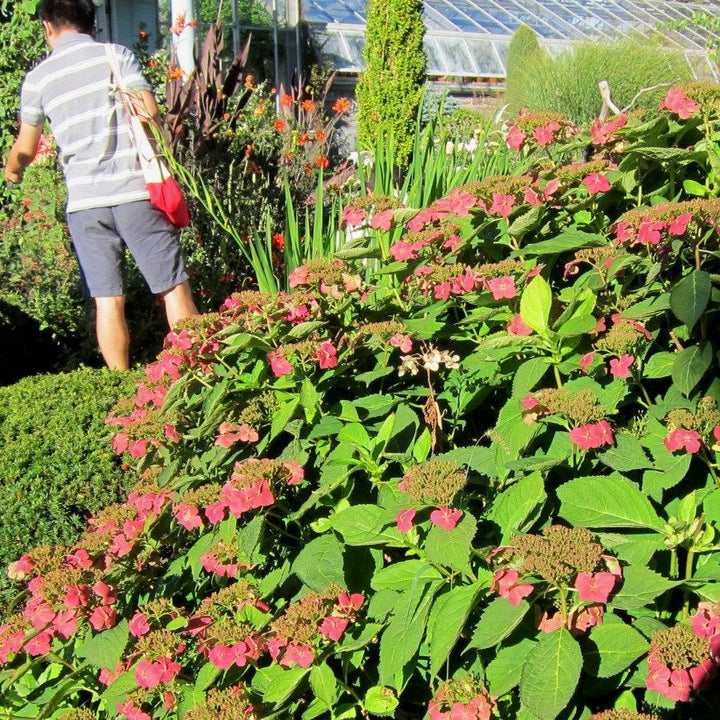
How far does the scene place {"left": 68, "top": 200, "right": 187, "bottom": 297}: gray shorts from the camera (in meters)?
3.61

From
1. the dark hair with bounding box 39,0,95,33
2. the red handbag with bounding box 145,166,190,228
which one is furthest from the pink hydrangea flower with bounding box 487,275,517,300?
the dark hair with bounding box 39,0,95,33

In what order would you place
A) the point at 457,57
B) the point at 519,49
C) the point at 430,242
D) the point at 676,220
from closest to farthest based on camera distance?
the point at 676,220 → the point at 430,242 → the point at 519,49 → the point at 457,57

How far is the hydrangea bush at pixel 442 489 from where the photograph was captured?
123 cm

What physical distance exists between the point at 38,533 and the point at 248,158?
2.99 meters

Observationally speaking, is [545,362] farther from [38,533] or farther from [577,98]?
[577,98]

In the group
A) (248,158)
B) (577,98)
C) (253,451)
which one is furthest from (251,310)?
(577,98)

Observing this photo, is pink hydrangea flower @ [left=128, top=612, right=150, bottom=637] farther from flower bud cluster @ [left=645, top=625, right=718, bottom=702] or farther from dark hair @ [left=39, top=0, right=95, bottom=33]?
dark hair @ [left=39, top=0, right=95, bottom=33]

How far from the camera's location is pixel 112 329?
3.73 metres

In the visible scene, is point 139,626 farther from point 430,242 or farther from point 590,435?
point 430,242

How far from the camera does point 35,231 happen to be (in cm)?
465

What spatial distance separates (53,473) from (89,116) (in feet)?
4.78

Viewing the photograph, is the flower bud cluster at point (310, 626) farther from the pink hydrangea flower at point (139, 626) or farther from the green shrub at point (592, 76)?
the green shrub at point (592, 76)

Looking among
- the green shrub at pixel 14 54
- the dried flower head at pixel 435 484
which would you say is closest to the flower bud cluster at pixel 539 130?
the dried flower head at pixel 435 484

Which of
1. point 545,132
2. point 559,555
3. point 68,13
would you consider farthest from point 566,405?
point 68,13
